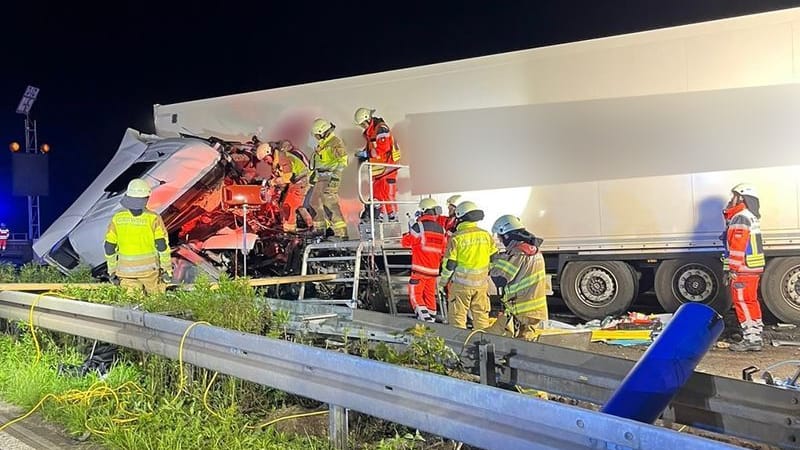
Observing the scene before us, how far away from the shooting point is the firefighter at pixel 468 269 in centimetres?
680

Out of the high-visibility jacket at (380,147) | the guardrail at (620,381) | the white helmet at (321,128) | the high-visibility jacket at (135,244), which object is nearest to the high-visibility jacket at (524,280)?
the guardrail at (620,381)

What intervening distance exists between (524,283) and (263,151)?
16.5ft

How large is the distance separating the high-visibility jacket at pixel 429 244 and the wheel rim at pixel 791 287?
12.3 feet

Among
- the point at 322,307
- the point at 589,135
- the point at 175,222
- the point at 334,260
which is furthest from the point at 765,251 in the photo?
the point at 175,222

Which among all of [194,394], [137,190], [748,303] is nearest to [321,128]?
[137,190]

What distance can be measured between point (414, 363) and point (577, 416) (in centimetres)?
155

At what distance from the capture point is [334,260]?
26.5 feet

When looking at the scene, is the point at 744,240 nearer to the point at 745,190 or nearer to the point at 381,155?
the point at 745,190

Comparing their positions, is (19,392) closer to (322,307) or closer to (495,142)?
(322,307)

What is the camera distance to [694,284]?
26.8 ft

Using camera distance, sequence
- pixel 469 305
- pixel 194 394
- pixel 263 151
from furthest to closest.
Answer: pixel 263 151
pixel 469 305
pixel 194 394

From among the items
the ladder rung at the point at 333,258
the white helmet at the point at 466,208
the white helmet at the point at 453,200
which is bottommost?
the ladder rung at the point at 333,258

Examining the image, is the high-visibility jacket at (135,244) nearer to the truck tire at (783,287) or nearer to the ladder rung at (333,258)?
the ladder rung at (333,258)

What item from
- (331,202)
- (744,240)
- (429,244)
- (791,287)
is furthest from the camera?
(331,202)
